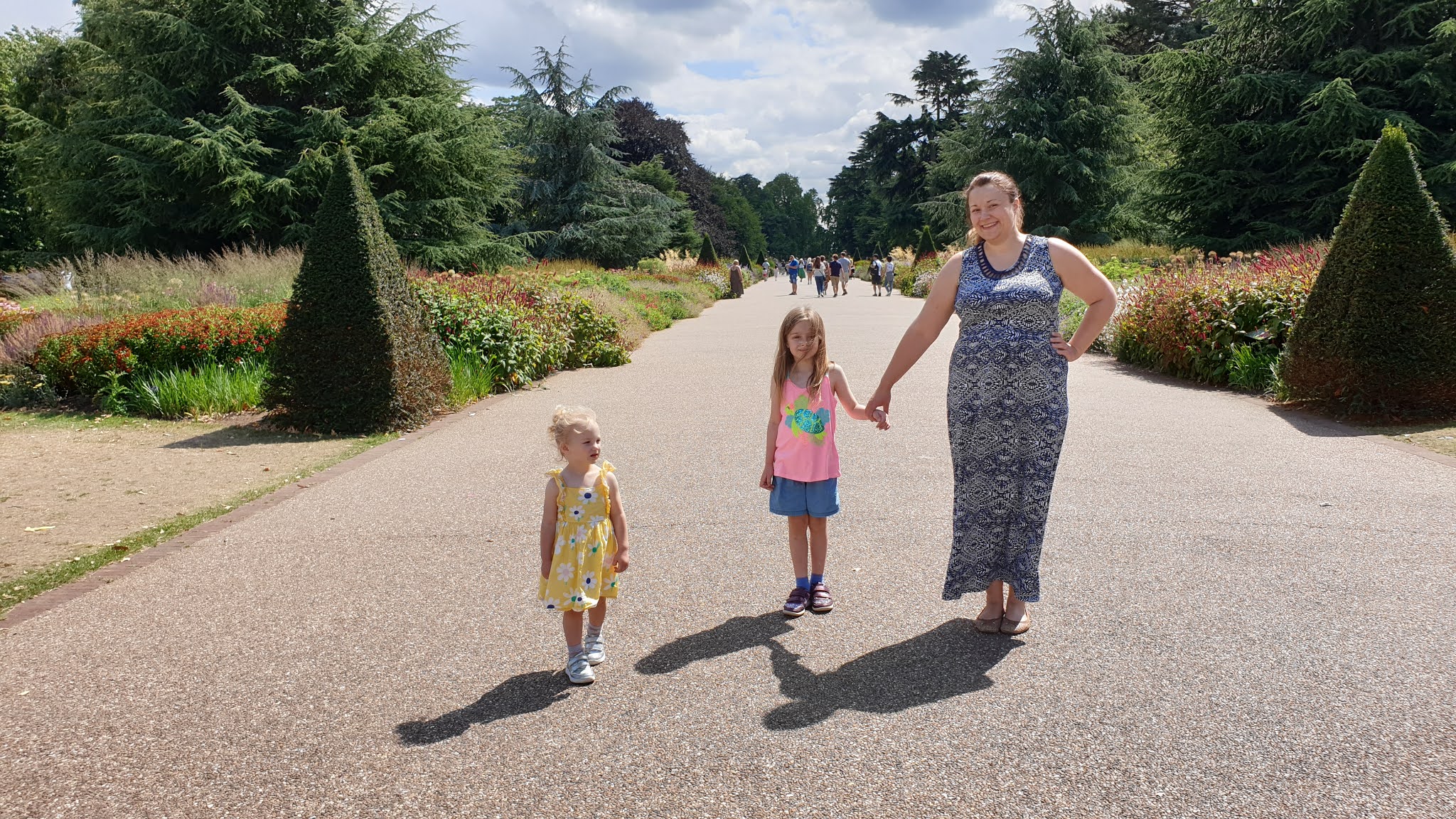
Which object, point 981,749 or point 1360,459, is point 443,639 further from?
point 1360,459

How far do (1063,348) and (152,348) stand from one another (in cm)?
1021

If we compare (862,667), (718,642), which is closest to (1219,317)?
(862,667)

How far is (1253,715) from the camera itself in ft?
9.70

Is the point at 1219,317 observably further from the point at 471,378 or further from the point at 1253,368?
the point at 471,378

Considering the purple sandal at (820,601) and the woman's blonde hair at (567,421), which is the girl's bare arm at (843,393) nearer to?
the purple sandal at (820,601)

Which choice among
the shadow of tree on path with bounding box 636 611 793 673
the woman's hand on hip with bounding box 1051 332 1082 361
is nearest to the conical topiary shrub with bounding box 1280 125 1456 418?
the woman's hand on hip with bounding box 1051 332 1082 361

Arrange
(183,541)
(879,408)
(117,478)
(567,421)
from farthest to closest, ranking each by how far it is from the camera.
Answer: (117,478) → (183,541) → (879,408) → (567,421)

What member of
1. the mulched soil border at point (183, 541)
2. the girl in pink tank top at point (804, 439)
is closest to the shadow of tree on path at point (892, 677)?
the girl in pink tank top at point (804, 439)

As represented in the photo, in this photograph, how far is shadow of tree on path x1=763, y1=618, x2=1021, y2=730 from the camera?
10.1 ft

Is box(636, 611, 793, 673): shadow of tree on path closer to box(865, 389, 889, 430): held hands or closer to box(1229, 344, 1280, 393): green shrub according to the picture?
box(865, 389, 889, 430): held hands

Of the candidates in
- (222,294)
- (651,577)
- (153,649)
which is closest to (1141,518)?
(651,577)

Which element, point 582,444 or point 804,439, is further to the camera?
point 804,439

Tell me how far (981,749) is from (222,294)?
48.1 feet

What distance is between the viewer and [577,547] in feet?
10.9
